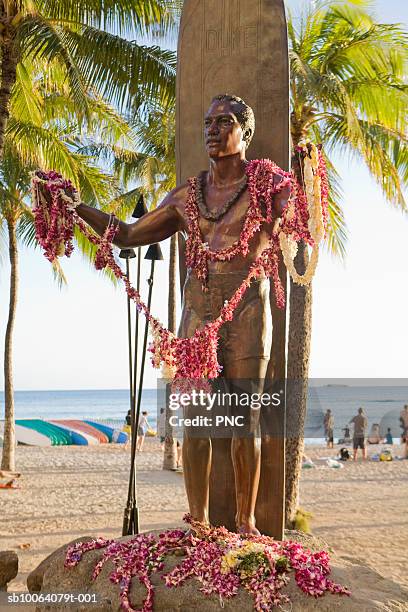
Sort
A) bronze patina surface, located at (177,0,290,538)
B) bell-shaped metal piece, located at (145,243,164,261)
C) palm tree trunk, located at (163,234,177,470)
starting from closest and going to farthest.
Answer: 1. bronze patina surface, located at (177,0,290,538)
2. bell-shaped metal piece, located at (145,243,164,261)
3. palm tree trunk, located at (163,234,177,470)

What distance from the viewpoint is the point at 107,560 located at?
404 cm

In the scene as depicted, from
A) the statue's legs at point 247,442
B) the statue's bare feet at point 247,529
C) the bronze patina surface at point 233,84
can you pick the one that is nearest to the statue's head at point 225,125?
the bronze patina surface at point 233,84

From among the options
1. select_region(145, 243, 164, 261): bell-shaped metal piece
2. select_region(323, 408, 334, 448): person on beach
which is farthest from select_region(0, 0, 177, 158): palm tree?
select_region(323, 408, 334, 448): person on beach

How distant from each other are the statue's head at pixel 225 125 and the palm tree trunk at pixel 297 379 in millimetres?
6265

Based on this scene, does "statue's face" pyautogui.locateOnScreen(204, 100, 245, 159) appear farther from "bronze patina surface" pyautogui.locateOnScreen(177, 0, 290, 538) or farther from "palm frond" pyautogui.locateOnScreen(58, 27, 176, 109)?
"palm frond" pyautogui.locateOnScreen(58, 27, 176, 109)

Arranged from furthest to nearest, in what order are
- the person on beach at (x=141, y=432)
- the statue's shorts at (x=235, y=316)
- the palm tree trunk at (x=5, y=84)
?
1. the person on beach at (x=141, y=432)
2. the palm tree trunk at (x=5, y=84)
3. the statue's shorts at (x=235, y=316)

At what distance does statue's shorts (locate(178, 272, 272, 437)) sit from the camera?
4.16 meters

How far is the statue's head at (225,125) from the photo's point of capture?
166 inches

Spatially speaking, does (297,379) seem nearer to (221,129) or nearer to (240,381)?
(240,381)

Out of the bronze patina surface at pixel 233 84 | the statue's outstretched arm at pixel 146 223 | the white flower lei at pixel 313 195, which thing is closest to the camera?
the white flower lei at pixel 313 195

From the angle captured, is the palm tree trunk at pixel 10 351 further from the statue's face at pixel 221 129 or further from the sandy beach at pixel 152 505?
the statue's face at pixel 221 129

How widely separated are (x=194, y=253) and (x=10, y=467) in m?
14.9

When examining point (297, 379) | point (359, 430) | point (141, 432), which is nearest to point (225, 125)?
point (297, 379)

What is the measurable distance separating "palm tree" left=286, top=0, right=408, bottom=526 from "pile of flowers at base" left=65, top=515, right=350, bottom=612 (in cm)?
653
